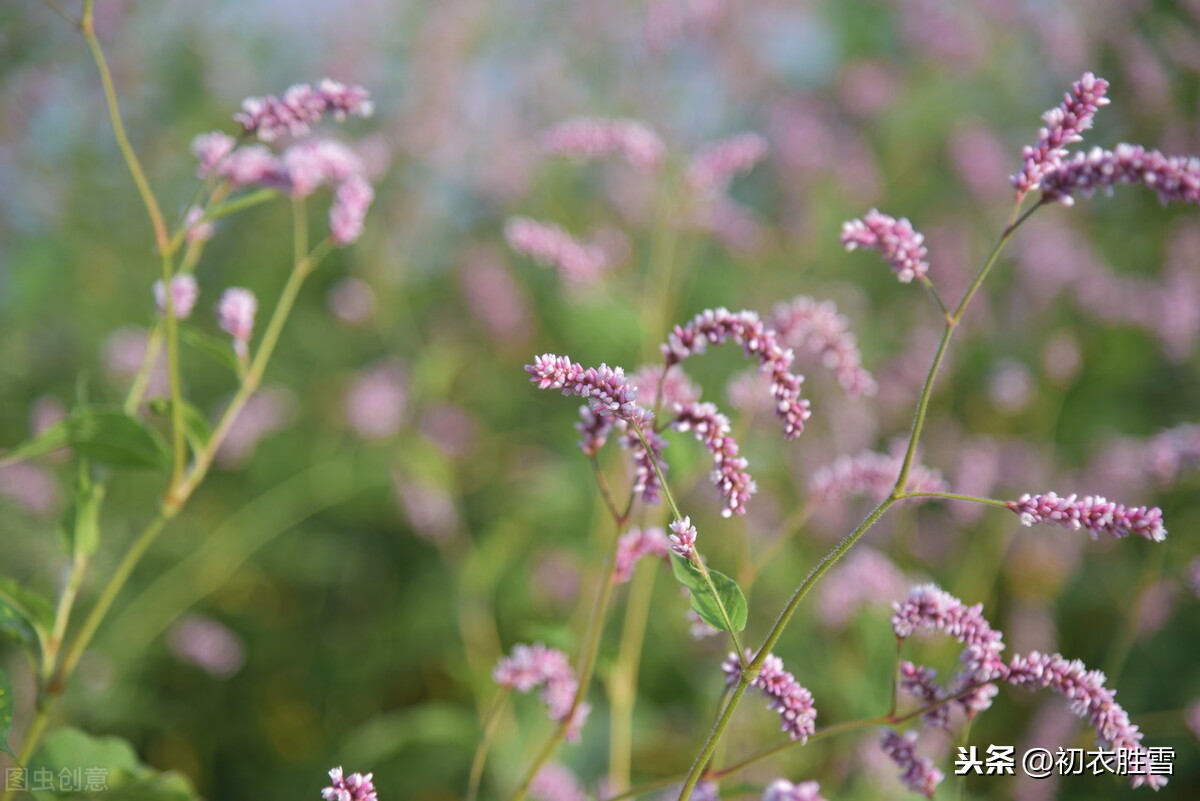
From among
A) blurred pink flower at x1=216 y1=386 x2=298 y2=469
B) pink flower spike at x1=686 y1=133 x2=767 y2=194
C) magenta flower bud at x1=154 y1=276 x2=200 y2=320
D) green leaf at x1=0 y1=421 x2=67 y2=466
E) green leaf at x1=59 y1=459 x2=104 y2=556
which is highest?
blurred pink flower at x1=216 y1=386 x2=298 y2=469

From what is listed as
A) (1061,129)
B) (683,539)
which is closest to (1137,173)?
(1061,129)

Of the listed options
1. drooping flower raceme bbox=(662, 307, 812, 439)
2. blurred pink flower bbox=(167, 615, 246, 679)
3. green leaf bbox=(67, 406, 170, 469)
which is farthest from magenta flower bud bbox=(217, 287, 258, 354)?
blurred pink flower bbox=(167, 615, 246, 679)

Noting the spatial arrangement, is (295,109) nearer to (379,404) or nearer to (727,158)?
(727,158)

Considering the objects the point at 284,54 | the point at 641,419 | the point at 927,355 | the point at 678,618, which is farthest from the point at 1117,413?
the point at 284,54

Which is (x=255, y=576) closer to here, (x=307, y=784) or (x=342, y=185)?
(x=307, y=784)

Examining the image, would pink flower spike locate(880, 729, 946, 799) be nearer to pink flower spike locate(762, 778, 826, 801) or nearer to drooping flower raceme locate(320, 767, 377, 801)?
pink flower spike locate(762, 778, 826, 801)
